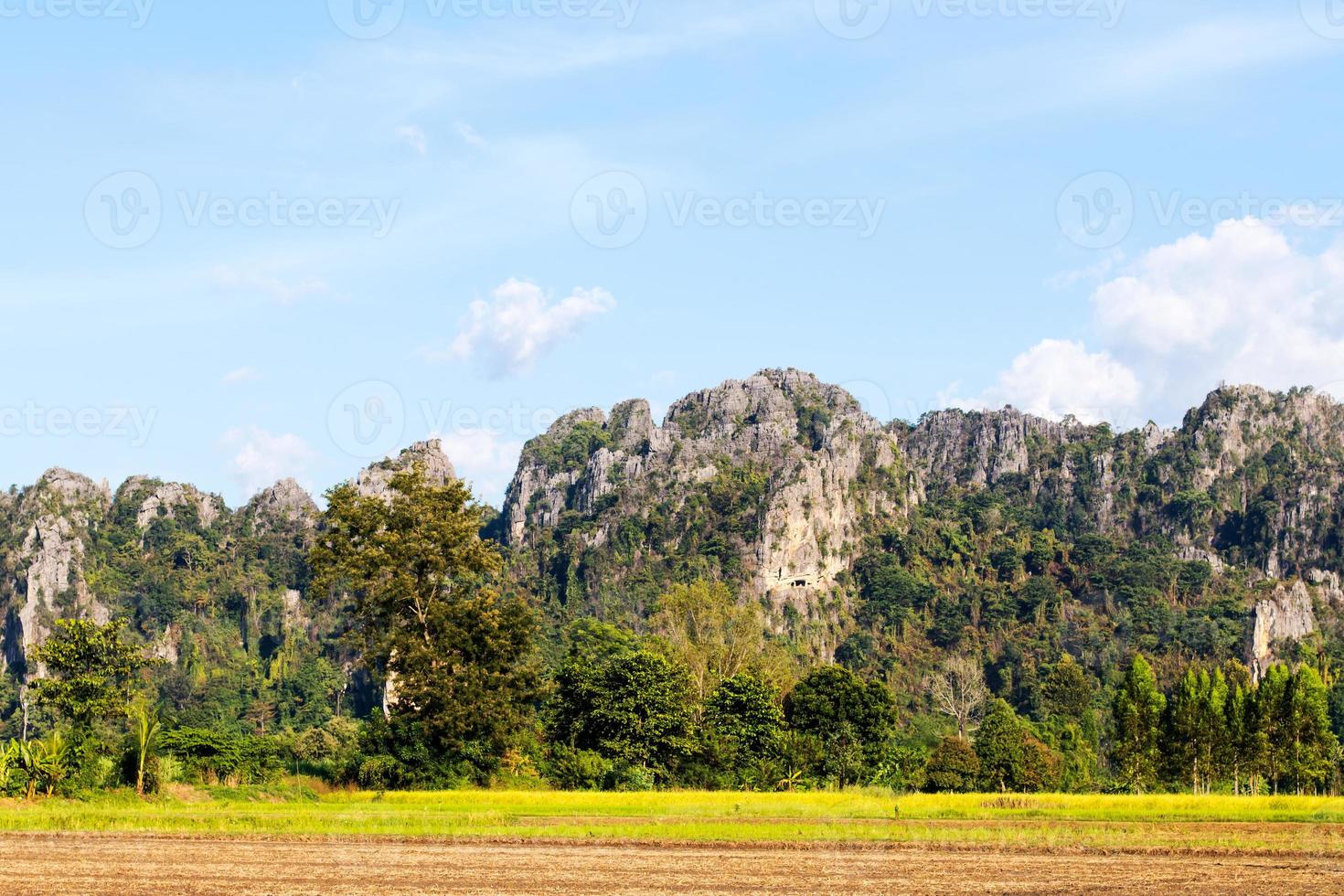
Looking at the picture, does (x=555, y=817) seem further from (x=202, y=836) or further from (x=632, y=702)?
(x=632, y=702)

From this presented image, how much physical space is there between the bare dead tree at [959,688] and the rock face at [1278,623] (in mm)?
29688

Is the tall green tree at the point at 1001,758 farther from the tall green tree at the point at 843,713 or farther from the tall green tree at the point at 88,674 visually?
the tall green tree at the point at 88,674

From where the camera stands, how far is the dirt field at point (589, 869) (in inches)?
936

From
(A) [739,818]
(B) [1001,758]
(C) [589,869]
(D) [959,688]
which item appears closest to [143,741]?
(A) [739,818]

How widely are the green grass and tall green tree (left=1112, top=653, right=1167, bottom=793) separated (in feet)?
84.9

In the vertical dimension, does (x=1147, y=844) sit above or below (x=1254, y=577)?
below

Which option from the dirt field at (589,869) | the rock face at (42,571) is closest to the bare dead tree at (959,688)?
the dirt field at (589,869)

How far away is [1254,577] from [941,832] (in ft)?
586

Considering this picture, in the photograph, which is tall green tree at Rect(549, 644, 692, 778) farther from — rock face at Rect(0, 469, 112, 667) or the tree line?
rock face at Rect(0, 469, 112, 667)

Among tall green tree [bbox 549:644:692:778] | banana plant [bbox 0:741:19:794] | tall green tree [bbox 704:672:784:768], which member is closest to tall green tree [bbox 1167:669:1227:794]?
tall green tree [bbox 704:672:784:768]

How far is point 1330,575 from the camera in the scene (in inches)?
7490

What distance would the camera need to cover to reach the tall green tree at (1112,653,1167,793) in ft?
228

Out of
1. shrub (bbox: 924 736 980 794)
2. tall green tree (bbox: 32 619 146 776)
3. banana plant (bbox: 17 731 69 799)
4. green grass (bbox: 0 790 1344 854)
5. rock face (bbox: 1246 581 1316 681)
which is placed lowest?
shrub (bbox: 924 736 980 794)

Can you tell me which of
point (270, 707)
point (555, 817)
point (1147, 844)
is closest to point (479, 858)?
point (555, 817)
